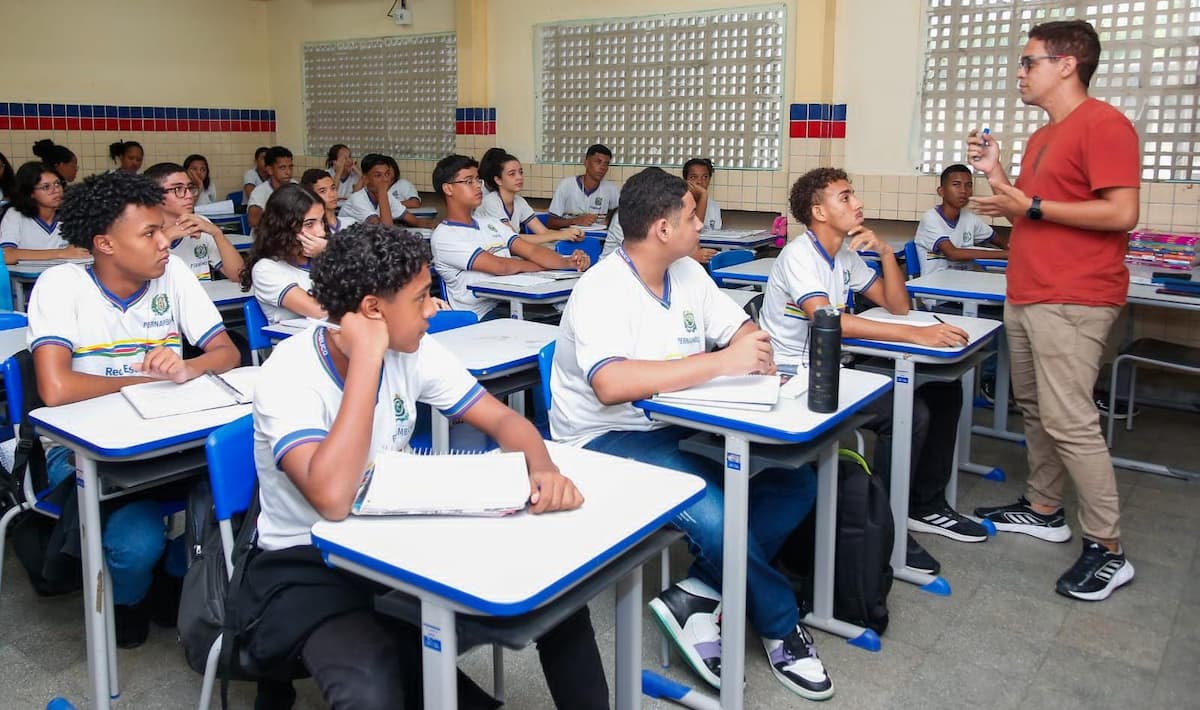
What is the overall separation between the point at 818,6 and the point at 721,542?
4638mm

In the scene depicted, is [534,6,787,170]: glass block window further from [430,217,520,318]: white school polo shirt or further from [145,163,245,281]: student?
[145,163,245,281]: student

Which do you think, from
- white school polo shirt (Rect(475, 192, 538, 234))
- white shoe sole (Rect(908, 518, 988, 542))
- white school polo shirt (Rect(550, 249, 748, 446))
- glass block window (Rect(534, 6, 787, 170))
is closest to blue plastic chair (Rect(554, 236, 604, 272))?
white school polo shirt (Rect(475, 192, 538, 234))

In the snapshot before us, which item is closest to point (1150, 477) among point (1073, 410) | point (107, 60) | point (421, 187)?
point (1073, 410)

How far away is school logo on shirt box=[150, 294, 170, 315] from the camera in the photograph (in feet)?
8.54

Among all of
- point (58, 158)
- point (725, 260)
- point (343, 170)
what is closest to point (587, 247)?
point (725, 260)

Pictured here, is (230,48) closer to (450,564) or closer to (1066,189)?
(1066,189)

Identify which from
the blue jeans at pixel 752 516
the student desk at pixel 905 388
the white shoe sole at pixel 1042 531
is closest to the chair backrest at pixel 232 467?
the blue jeans at pixel 752 516

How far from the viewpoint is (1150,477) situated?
384cm

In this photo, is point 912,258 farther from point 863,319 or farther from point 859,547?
point 859,547

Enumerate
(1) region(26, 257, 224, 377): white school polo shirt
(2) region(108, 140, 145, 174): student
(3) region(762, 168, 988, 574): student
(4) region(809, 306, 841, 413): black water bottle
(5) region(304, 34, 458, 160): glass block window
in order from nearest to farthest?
1. (4) region(809, 306, 841, 413): black water bottle
2. (1) region(26, 257, 224, 377): white school polo shirt
3. (3) region(762, 168, 988, 574): student
4. (2) region(108, 140, 145, 174): student
5. (5) region(304, 34, 458, 160): glass block window

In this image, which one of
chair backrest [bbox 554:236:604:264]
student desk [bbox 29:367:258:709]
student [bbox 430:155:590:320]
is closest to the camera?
student desk [bbox 29:367:258:709]

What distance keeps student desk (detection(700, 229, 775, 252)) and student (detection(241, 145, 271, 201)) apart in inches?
159

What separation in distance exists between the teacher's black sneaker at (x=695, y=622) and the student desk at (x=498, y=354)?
738mm

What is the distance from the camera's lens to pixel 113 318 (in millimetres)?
2525
